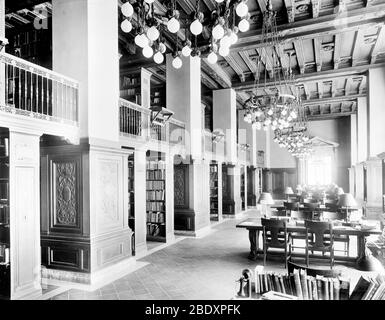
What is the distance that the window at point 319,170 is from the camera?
69.0 feet

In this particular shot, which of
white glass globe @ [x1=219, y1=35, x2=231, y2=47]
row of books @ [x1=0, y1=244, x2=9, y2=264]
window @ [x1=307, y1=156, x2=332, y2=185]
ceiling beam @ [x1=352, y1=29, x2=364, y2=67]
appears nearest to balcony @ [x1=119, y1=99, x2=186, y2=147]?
row of books @ [x1=0, y1=244, x2=9, y2=264]

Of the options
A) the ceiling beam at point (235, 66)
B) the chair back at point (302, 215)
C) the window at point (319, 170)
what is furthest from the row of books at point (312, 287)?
the window at point (319, 170)

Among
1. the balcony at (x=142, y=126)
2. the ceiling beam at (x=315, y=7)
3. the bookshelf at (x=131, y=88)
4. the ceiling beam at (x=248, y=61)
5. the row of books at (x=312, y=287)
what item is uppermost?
the ceiling beam at (x=315, y=7)

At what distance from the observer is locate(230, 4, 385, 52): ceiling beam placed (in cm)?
824

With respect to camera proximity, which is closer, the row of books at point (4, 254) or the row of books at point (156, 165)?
the row of books at point (4, 254)

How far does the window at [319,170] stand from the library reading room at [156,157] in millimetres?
8863

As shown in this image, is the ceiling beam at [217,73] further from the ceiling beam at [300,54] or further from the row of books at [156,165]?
the row of books at [156,165]

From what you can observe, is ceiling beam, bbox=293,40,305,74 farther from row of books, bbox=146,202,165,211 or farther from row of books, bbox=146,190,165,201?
row of books, bbox=146,202,165,211

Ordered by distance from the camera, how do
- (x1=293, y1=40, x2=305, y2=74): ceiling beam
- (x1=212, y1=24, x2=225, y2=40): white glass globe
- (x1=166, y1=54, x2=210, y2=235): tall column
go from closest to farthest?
(x1=212, y1=24, x2=225, y2=40): white glass globe → (x1=166, y1=54, x2=210, y2=235): tall column → (x1=293, y1=40, x2=305, y2=74): ceiling beam

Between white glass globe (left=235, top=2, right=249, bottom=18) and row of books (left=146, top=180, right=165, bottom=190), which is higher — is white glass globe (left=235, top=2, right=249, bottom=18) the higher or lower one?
the higher one

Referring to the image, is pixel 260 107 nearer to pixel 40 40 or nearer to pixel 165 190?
pixel 165 190

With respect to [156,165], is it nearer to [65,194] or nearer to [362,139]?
[65,194]

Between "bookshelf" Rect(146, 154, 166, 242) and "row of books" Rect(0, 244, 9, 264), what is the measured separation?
4.69m

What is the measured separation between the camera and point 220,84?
13914mm
